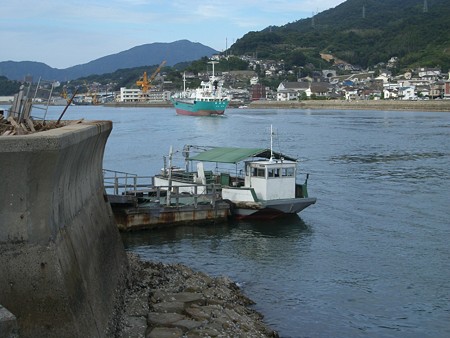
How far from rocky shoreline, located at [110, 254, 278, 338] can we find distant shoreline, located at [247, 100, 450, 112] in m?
106

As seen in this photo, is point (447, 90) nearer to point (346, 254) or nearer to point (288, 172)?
point (288, 172)

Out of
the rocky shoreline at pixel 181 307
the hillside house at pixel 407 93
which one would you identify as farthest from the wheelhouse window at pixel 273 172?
the hillside house at pixel 407 93

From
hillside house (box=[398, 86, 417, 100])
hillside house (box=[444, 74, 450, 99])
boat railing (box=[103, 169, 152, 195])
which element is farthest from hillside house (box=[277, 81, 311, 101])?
boat railing (box=[103, 169, 152, 195])

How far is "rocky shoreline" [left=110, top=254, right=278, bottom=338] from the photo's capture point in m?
9.01

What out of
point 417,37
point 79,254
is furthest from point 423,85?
point 79,254

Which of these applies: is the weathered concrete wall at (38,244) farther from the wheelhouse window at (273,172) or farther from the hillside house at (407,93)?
the hillside house at (407,93)

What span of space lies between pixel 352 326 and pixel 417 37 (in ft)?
645

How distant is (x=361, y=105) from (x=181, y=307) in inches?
5048

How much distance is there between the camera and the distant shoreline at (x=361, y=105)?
11544 cm

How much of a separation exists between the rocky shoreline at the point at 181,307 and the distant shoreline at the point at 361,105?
105753 mm

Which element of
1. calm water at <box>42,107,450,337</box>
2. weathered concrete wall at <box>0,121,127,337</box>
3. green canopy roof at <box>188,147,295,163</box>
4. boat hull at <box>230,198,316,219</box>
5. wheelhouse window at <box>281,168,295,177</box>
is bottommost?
calm water at <box>42,107,450,337</box>

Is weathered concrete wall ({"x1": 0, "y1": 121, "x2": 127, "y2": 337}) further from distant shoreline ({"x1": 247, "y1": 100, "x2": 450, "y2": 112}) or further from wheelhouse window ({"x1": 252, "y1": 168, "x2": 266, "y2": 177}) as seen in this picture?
distant shoreline ({"x1": 247, "y1": 100, "x2": 450, "y2": 112})

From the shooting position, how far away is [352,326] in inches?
480

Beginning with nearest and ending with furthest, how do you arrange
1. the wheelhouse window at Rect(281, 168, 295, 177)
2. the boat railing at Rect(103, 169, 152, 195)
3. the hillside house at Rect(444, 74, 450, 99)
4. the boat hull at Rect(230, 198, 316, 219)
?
the boat railing at Rect(103, 169, 152, 195)
the boat hull at Rect(230, 198, 316, 219)
the wheelhouse window at Rect(281, 168, 295, 177)
the hillside house at Rect(444, 74, 450, 99)
